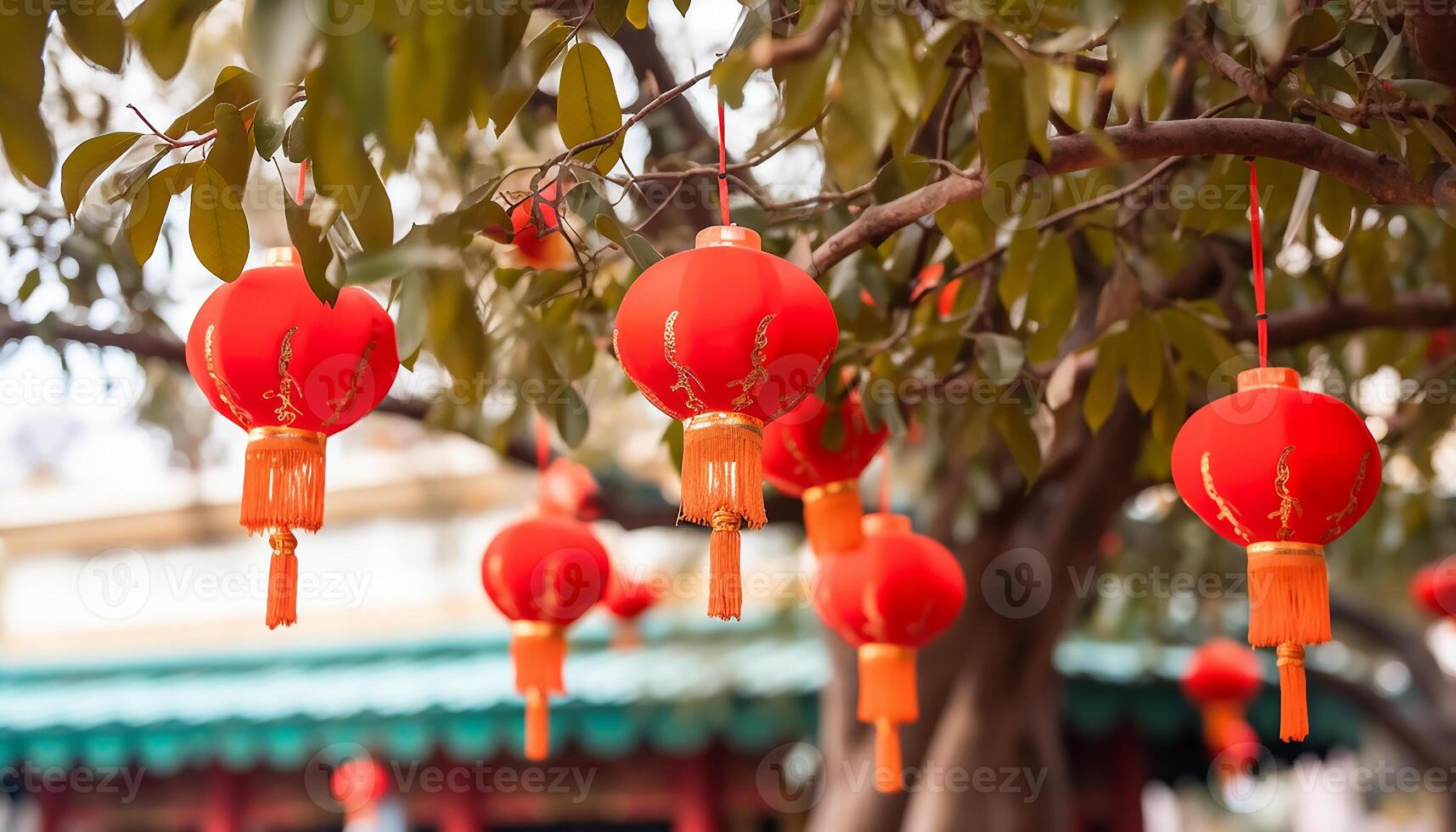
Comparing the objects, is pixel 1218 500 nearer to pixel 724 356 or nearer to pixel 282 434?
pixel 724 356

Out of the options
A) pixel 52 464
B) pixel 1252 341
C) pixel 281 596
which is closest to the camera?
pixel 281 596

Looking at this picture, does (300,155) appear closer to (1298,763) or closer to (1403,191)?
(1403,191)

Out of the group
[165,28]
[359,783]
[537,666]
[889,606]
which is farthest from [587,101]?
[359,783]

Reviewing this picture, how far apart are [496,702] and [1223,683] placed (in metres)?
2.39

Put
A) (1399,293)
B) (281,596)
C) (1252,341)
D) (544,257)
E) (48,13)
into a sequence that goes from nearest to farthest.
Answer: (48,13) < (281,596) < (544,257) < (1252,341) < (1399,293)

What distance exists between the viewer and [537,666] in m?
2.53

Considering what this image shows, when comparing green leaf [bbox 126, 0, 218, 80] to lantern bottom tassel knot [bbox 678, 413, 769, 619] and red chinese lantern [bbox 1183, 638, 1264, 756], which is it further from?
red chinese lantern [bbox 1183, 638, 1264, 756]

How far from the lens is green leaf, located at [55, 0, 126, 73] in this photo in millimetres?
980

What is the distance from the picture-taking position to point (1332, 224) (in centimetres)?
194

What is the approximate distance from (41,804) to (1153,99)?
18.0 ft

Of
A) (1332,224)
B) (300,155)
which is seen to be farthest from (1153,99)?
(300,155)

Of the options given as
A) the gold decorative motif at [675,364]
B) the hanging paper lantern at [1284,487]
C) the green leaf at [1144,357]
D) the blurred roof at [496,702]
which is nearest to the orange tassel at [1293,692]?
the hanging paper lantern at [1284,487]

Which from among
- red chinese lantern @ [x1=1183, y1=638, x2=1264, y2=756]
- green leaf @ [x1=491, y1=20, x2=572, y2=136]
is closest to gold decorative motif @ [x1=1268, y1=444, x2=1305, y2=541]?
green leaf @ [x1=491, y1=20, x2=572, y2=136]

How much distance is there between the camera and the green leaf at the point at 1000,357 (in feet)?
6.12
